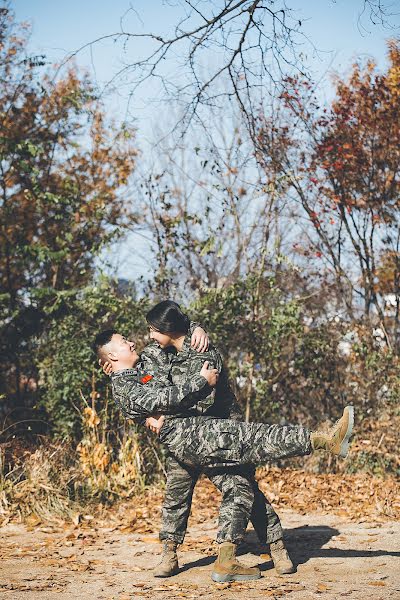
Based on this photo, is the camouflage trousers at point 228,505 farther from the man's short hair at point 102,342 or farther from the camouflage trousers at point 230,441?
the man's short hair at point 102,342

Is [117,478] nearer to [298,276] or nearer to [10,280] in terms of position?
[10,280]

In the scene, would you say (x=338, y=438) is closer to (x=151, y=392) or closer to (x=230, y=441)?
(x=230, y=441)

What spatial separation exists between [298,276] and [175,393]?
30.7 ft

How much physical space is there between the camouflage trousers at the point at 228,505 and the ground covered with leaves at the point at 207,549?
32cm

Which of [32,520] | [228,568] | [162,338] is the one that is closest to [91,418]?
[32,520]

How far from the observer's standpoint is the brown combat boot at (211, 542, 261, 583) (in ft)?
16.2

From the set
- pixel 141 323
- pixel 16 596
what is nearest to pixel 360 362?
pixel 141 323

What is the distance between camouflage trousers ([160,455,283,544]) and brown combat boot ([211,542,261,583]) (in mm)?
61

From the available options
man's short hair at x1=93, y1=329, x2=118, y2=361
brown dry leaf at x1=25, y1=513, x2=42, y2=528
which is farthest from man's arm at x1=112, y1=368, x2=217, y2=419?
brown dry leaf at x1=25, y1=513, x2=42, y2=528

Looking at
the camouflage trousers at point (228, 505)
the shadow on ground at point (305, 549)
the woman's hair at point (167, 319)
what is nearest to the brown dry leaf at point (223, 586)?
the camouflage trousers at point (228, 505)

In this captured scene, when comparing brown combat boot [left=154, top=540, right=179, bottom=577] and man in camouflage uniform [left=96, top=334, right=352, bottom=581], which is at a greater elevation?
man in camouflage uniform [left=96, top=334, right=352, bottom=581]

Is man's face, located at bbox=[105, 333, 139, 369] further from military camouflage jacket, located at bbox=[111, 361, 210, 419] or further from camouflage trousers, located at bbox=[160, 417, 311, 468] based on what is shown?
camouflage trousers, located at bbox=[160, 417, 311, 468]

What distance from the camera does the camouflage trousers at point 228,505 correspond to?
4977mm

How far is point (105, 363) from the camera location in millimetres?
5316
